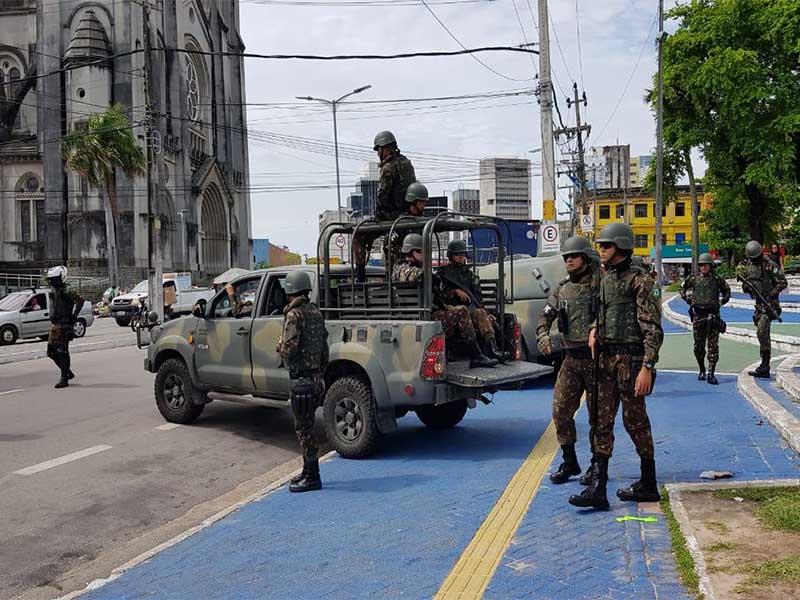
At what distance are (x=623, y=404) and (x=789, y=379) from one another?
4.96 meters

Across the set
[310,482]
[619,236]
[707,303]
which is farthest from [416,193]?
[707,303]

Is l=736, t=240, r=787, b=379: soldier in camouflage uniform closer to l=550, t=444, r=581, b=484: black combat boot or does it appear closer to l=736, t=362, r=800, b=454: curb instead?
l=736, t=362, r=800, b=454: curb

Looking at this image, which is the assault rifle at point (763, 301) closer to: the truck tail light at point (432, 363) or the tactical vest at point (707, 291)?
the tactical vest at point (707, 291)

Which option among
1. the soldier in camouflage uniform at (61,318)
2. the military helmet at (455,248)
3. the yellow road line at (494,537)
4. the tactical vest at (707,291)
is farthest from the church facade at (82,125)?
the yellow road line at (494,537)

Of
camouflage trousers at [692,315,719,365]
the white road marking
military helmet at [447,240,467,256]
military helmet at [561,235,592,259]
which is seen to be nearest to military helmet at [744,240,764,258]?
camouflage trousers at [692,315,719,365]

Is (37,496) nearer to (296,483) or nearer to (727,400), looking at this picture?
(296,483)

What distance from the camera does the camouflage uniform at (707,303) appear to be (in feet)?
34.7

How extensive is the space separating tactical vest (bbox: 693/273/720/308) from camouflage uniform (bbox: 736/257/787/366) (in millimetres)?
381

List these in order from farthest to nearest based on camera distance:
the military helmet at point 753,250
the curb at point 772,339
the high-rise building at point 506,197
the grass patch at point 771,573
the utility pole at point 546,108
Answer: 1. the high-rise building at point 506,197
2. the utility pole at point 546,108
3. the curb at point 772,339
4. the military helmet at point 753,250
5. the grass patch at point 771,573

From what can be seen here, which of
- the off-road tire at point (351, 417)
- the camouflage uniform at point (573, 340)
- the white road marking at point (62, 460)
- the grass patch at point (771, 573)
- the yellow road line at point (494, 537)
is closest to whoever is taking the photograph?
the grass patch at point (771, 573)

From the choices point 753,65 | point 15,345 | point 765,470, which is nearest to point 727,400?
point 765,470

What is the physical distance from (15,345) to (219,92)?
41310mm

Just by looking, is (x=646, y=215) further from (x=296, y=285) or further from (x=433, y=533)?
(x=433, y=533)

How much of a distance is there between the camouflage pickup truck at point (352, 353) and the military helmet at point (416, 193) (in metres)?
0.31
